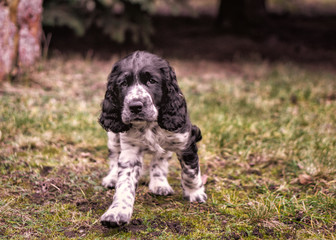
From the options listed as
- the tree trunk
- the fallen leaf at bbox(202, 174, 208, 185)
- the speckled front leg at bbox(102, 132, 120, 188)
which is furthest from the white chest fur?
the tree trunk

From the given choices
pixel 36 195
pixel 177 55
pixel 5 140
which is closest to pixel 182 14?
pixel 177 55

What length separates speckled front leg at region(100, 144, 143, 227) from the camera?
9.21 feet

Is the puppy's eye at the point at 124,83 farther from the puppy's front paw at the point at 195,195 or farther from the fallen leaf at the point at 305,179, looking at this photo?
the fallen leaf at the point at 305,179

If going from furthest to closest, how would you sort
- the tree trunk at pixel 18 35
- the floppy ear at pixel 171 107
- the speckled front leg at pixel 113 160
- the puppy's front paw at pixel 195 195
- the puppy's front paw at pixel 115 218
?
the tree trunk at pixel 18 35 < the speckled front leg at pixel 113 160 < the puppy's front paw at pixel 195 195 < the floppy ear at pixel 171 107 < the puppy's front paw at pixel 115 218

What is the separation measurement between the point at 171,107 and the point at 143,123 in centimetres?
26

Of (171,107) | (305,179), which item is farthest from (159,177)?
(305,179)

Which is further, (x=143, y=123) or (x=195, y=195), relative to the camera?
(x=195, y=195)

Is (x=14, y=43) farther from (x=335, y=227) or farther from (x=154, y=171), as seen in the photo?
(x=335, y=227)

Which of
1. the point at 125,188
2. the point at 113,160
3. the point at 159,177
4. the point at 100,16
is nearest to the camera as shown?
the point at 125,188

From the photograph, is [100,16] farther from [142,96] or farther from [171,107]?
[142,96]

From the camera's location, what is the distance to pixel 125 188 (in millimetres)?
3084

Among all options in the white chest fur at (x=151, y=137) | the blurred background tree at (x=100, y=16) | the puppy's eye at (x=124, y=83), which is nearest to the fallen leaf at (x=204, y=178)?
the white chest fur at (x=151, y=137)

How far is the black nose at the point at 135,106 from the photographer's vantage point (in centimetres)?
291

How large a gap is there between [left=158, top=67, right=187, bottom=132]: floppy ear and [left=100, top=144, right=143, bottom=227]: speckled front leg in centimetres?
35
